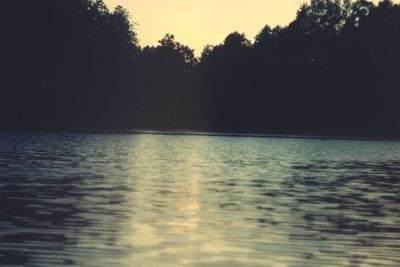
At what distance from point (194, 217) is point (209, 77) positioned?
6153 inches

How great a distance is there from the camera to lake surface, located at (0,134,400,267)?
52.1 feet

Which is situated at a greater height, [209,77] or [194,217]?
[209,77]

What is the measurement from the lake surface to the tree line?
8436 cm

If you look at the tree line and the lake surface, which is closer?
the lake surface

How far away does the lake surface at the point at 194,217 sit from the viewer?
15.9 meters

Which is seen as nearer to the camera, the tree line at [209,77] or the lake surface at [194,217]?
the lake surface at [194,217]

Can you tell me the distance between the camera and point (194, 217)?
72.1 feet

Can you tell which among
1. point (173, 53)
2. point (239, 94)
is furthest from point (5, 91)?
point (173, 53)

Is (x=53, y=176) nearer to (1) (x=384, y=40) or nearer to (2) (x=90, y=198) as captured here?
(2) (x=90, y=198)

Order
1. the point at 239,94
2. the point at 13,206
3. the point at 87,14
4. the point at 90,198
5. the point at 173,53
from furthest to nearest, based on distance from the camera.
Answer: the point at 173,53
the point at 239,94
the point at 87,14
the point at 90,198
the point at 13,206

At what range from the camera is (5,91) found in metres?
124

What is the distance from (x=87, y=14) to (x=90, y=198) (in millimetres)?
117384

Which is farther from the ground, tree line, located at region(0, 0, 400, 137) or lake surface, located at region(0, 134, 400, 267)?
tree line, located at region(0, 0, 400, 137)

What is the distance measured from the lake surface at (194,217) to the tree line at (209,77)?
84.4 metres
